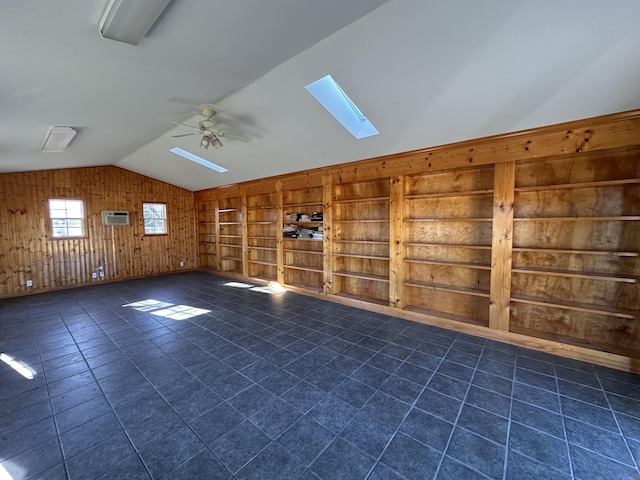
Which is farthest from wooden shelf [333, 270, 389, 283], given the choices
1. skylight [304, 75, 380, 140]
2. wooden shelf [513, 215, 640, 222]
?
skylight [304, 75, 380, 140]

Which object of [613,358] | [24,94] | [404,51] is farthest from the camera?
[613,358]

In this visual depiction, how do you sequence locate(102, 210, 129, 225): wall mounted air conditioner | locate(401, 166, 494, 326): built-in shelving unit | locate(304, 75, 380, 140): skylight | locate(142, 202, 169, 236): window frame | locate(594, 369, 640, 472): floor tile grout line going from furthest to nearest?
1. locate(142, 202, 169, 236): window frame
2. locate(102, 210, 129, 225): wall mounted air conditioner
3. locate(401, 166, 494, 326): built-in shelving unit
4. locate(304, 75, 380, 140): skylight
5. locate(594, 369, 640, 472): floor tile grout line

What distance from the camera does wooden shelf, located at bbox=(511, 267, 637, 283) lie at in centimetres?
255

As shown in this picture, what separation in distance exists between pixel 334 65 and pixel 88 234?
7.09 m

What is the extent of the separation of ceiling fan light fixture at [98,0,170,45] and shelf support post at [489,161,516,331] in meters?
3.47

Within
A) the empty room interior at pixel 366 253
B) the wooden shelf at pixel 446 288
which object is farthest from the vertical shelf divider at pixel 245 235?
the wooden shelf at pixel 446 288

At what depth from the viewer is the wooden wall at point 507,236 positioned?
2.68 metres

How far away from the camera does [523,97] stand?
8.01 ft

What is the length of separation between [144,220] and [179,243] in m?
1.13

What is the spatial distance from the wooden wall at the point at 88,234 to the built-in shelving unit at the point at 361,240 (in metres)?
5.52

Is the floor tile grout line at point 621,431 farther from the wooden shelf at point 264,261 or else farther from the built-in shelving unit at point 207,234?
the built-in shelving unit at point 207,234

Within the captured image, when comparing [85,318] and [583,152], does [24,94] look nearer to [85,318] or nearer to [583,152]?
[85,318]

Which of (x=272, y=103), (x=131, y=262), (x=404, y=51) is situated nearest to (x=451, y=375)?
(x=404, y=51)

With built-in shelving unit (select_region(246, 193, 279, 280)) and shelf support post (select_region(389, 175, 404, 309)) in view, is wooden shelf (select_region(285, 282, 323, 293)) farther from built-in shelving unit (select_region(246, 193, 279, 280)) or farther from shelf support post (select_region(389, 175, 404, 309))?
shelf support post (select_region(389, 175, 404, 309))
